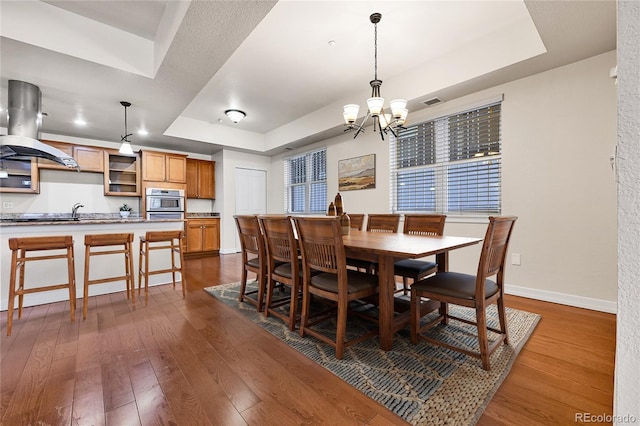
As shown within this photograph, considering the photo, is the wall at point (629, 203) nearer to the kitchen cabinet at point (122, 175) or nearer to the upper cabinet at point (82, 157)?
the kitchen cabinet at point (122, 175)

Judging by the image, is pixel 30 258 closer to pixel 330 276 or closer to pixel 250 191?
pixel 330 276

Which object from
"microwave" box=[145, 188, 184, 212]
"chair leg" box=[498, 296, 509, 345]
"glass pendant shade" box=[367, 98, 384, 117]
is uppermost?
"glass pendant shade" box=[367, 98, 384, 117]

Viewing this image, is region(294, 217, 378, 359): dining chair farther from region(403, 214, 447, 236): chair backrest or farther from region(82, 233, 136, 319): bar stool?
region(82, 233, 136, 319): bar stool

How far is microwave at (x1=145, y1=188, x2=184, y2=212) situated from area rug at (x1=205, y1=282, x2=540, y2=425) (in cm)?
418

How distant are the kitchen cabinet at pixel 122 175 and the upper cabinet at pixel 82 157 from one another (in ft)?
0.45

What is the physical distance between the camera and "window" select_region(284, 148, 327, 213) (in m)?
5.65

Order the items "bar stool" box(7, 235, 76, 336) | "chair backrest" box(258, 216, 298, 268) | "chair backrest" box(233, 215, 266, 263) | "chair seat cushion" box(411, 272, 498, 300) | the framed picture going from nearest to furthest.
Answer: "chair seat cushion" box(411, 272, 498, 300) → "chair backrest" box(258, 216, 298, 268) → "bar stool" box(7, 235, 76, 336) → "chair backrest" box(233, 215, 266, 263) → the framed picture

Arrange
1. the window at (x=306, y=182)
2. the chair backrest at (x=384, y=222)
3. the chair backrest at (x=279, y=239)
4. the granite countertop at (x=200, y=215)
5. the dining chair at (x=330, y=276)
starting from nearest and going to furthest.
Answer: the dining chair at (x=330, y=276)
the chair backrest at (x=279, y=239)
the chair backrest at (x=384, y=222)
the window at (x=306, y=182)
the granite countertop at (x=200, y=215)

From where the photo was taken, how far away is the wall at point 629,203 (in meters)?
0.52

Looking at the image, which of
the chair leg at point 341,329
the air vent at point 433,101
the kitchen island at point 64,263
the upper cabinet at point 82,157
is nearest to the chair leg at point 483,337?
the chair leg at point 341,329

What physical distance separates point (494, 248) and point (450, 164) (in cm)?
222

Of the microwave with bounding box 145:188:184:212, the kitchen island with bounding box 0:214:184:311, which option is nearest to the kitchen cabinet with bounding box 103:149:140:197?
the microwave with bounding box 145:188:184:212

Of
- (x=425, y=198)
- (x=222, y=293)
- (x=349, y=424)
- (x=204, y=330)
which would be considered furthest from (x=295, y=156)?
(x=349, y=424)

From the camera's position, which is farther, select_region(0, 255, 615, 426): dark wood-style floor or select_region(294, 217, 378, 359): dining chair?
select_region(294, 217, 378, 359): dining chair
